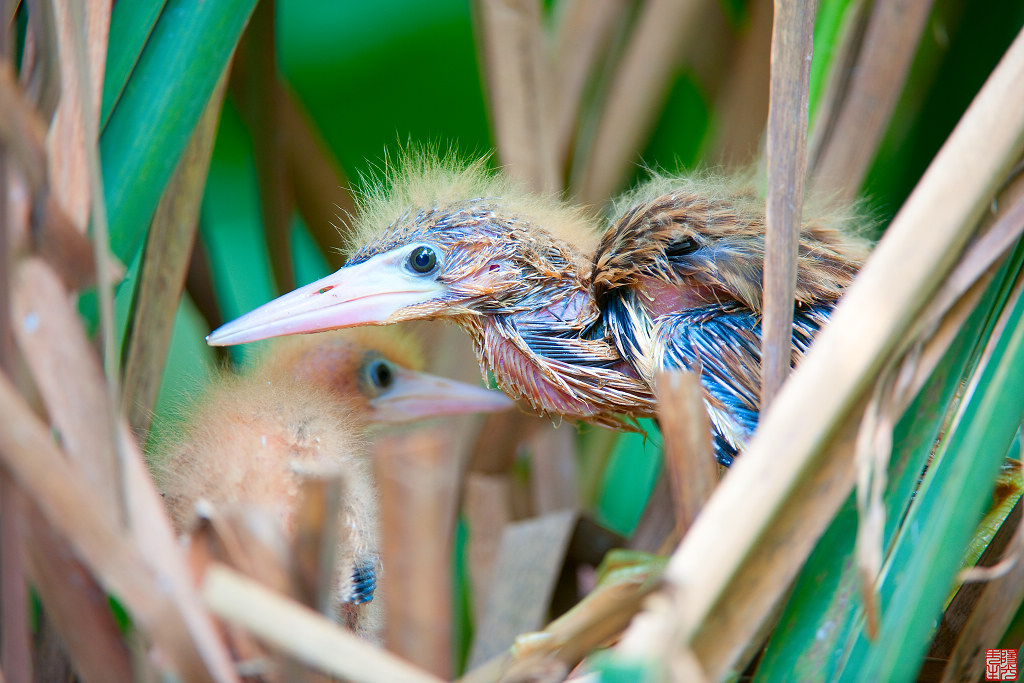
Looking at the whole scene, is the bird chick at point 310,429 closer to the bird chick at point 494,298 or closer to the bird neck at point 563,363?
the bird chick at point 494,298

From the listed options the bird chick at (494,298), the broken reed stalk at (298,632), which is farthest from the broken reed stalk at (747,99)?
the broken reed stalk at (298,632)

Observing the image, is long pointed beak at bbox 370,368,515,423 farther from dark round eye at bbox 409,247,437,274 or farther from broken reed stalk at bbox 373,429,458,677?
dark round eye at bbox 409,247,437,274

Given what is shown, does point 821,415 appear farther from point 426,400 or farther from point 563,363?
point 426,400

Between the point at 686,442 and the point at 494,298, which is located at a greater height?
the point at 494,298

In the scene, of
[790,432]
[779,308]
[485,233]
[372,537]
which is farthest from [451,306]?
[790,432]

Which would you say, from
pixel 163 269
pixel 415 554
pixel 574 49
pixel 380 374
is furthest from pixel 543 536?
pixel 574 49

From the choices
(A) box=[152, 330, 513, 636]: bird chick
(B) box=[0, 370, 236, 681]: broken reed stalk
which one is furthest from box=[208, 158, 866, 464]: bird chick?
(B) box=[0, 370, 236, 681]: broken reed stalk
